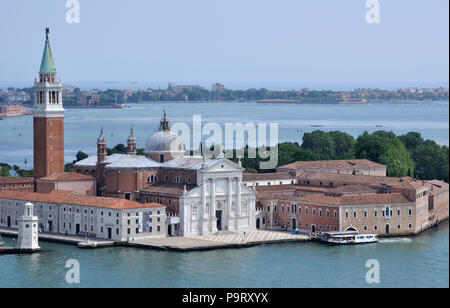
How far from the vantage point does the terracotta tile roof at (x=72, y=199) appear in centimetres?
3466

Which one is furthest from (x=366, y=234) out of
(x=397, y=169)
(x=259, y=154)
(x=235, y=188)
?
(x=259, y=154)

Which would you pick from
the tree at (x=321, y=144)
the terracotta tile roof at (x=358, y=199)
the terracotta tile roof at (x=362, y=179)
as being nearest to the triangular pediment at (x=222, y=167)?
the terracotta tile roof at (x=358, y=199)

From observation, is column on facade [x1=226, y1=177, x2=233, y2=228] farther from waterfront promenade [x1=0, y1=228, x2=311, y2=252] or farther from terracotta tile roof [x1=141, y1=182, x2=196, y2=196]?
terracotta tile roof [x1=141, y1=182, x2=196, y2=196]

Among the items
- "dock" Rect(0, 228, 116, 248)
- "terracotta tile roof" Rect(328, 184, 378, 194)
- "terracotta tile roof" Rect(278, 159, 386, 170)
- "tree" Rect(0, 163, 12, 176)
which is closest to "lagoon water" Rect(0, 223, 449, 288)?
"dock" Rect(0, 228, 116, 248)

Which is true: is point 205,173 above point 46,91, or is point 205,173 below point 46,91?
below

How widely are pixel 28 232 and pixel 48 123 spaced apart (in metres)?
7.65

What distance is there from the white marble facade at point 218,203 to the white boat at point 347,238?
3.16 m

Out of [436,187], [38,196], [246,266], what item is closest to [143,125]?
[436,187]

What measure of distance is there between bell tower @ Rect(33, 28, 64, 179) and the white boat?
35.0 ft

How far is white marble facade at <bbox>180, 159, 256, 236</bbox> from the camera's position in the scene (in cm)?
3572

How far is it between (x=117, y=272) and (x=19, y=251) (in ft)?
14.7

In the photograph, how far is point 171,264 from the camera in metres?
31.1

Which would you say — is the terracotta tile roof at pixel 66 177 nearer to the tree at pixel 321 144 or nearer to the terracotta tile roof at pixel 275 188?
the terracotta tile roof at pixel 275 188

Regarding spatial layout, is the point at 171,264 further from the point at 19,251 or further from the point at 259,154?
the point at 259,154
